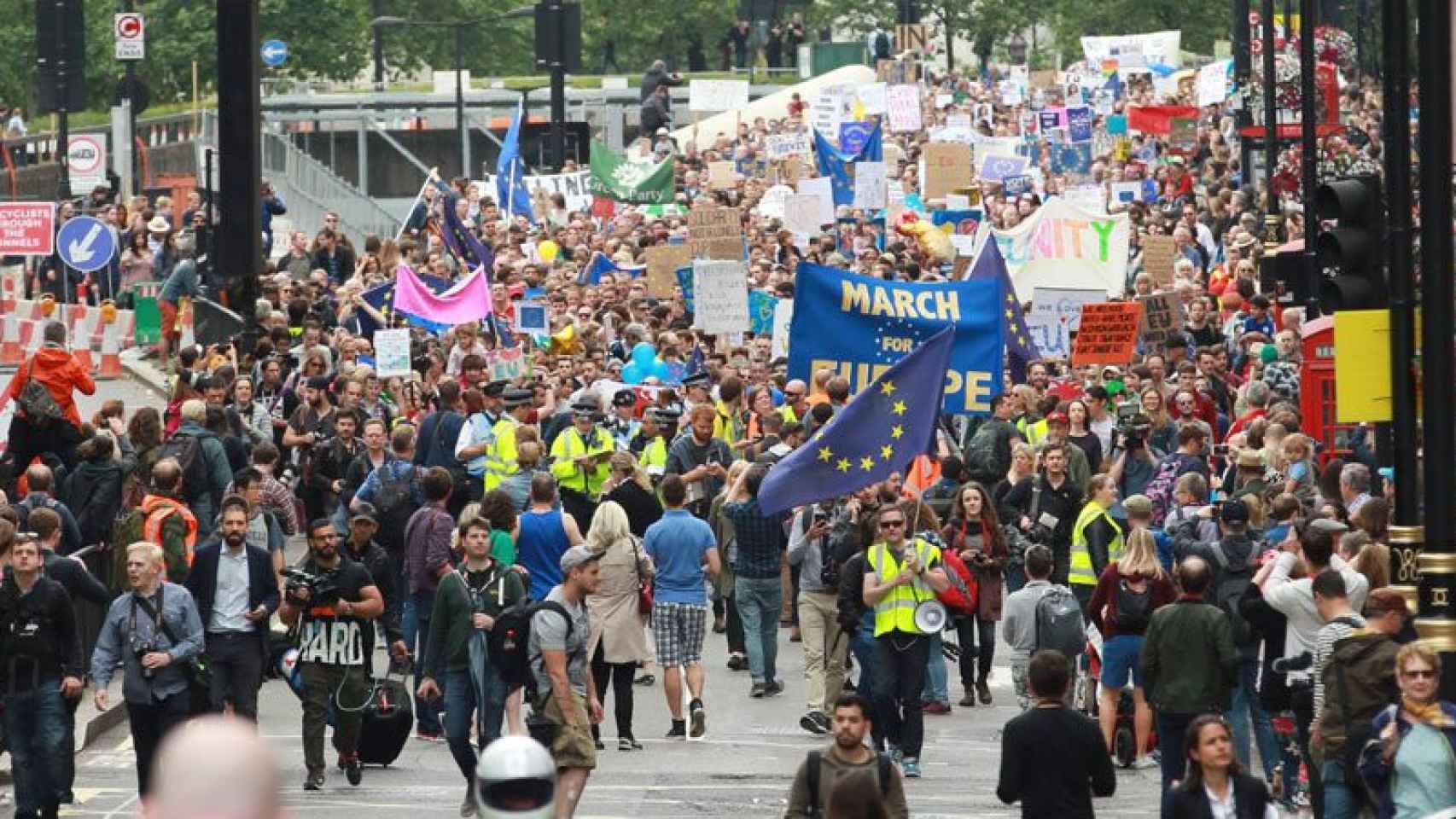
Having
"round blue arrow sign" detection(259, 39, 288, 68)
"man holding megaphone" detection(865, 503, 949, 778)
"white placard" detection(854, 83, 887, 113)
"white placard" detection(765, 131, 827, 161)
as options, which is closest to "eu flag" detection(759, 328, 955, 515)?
"man holding megaphone" detection(865, 503, 949, 778)

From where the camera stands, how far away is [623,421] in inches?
944

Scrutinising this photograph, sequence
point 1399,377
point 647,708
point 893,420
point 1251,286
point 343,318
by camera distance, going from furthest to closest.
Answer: point 343,318 → point 1251,286 → point 647,708 → point 893,420 → point 1399,377

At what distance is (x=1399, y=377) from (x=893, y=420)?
4586 millimetres

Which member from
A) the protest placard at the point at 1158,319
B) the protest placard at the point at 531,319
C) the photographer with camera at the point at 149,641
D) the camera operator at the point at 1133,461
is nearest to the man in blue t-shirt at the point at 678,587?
the photographer with camera at the point at 149,641

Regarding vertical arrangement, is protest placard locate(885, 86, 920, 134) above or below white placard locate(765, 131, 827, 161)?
above

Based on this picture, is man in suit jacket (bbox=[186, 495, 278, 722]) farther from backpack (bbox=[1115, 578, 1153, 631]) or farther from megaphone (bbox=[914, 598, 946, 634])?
backpack (bbox=[1115, 578, 1153, 631])

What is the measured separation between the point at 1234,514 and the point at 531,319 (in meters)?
14.6

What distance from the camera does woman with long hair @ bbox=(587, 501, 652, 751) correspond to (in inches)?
731

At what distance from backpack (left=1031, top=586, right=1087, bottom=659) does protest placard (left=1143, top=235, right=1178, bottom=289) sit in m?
15.1

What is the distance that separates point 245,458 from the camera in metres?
23.1

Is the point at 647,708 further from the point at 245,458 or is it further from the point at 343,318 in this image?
the point at 343,318

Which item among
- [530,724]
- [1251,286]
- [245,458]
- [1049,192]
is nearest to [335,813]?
[530,724]

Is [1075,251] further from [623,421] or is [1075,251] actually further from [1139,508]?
[1139,508]

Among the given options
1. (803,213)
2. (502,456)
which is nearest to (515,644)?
(502,456)
